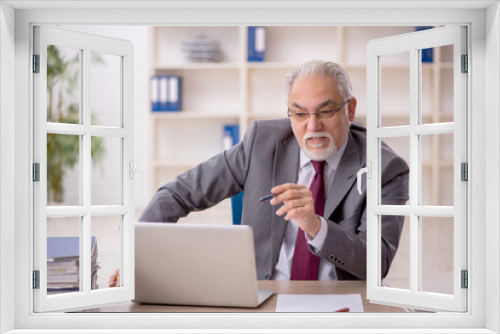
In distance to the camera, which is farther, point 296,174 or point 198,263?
point 296,174

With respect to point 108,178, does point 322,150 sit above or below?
above

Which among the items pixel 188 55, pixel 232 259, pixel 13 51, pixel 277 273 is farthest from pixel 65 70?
pixel 232 259

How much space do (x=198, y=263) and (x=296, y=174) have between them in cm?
144

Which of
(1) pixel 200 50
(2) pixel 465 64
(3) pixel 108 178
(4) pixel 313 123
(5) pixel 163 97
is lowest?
(3) pixel 108 178

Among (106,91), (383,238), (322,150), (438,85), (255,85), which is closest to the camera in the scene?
(383,238)

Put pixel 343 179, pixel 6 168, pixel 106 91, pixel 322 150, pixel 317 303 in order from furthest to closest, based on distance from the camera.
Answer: pixel 106 91, pixel 322 150, pixel 343 179, pixel 317 303, pixel 6 168

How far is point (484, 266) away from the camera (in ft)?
6.86

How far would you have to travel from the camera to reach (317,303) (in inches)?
85.4

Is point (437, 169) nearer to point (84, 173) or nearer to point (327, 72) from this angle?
point (327, 72)

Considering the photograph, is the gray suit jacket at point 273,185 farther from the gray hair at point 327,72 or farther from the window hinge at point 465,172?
the window hinge at point 465,172

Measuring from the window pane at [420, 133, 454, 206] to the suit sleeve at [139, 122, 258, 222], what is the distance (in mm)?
3941

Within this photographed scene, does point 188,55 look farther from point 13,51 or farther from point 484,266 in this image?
point 484,266

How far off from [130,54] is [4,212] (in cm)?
74

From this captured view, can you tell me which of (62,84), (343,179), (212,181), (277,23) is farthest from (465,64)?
(62,84)
